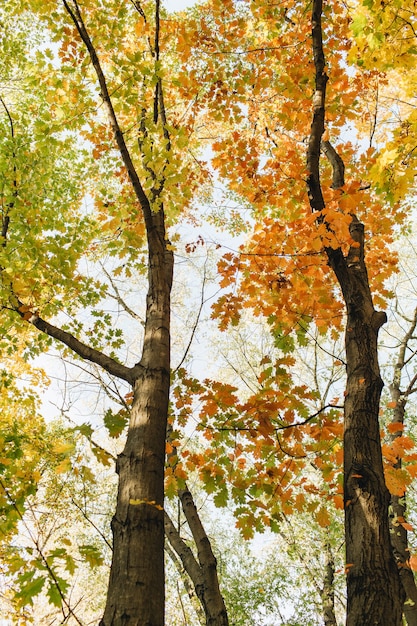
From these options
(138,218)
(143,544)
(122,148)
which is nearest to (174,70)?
(138,218)

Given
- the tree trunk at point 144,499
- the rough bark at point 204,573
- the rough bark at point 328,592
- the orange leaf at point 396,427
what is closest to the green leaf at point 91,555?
the tree trunk at point 144,499

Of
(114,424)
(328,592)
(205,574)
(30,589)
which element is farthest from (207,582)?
(328,592)

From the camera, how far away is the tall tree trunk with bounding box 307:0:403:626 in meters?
2.32

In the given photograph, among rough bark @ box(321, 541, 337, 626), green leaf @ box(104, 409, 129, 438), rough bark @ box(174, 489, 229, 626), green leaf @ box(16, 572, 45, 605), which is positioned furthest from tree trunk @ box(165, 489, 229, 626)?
rough bark @ box(321, 541, 337, 626)

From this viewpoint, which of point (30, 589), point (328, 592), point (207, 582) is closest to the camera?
point (30, 589)

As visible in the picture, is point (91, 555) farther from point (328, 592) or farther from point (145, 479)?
point (328, 592)

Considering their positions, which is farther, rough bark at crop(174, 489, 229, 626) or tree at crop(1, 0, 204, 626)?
rough bark at crop(174, 489, 229, 626)

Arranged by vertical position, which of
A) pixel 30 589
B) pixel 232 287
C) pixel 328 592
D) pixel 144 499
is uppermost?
pixel 232 287

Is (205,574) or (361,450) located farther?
(205,574)

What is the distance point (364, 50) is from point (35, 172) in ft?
20.6

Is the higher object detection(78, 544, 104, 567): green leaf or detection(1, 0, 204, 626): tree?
detection(1, 0, 204, 626): tree

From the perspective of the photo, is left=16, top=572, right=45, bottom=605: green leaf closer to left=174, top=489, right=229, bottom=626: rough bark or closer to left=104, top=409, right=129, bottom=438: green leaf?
left=104, top=409, right=129, bottom=438: green leaf

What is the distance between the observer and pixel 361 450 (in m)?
2.91

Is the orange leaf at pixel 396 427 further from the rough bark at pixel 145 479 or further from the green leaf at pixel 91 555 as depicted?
the green leaf at pixel 91 555
